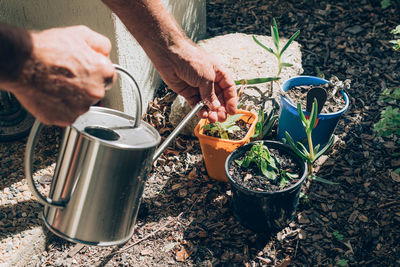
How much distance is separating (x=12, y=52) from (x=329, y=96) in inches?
75.2

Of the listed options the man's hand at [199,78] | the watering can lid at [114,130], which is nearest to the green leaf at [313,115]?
the man's hand at [199,78]

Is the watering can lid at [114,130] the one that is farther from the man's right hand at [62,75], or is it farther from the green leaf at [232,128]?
the green leaf at [232,128]

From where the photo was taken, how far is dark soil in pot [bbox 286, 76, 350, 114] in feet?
7.91

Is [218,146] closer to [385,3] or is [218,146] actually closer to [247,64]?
[247,64]

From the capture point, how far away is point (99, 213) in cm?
134

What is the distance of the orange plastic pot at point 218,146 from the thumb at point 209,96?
1.23 ft

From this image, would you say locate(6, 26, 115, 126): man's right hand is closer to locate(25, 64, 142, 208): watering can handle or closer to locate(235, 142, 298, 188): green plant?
locate(25, 64, 142, 208): watering can handle

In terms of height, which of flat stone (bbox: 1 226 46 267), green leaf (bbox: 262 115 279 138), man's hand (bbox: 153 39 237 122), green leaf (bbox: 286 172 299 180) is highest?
man's hand (bbox: 153 39 237 122)

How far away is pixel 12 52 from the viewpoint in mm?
1040

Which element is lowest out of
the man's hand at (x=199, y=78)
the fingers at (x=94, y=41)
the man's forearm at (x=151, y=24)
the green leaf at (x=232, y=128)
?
the green leaf at (x=232, y=128)

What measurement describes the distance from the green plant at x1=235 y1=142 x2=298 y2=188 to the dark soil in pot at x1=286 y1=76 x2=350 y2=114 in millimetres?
507

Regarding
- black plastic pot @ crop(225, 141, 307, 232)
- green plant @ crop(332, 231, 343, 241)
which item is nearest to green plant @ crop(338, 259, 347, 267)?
green plant @ crop(332, 231, 343, 241)

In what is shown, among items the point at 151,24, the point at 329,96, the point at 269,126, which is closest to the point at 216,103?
the point at 151,24

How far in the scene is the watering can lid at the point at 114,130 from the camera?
4.08 feet
